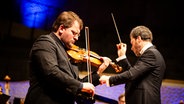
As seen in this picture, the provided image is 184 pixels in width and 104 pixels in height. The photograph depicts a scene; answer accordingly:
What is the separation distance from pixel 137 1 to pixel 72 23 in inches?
149

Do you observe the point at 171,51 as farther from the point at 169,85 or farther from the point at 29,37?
the point at 29,37

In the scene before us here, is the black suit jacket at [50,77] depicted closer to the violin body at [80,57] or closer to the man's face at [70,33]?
the man's face at [70,33]

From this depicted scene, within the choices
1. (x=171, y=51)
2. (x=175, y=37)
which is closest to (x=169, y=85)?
(x=171, y=51)

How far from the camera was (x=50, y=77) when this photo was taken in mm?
1726

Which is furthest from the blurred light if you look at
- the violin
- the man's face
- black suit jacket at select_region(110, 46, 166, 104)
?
the man's face

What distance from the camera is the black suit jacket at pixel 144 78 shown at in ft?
8.75

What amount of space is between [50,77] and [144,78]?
126 centimetres

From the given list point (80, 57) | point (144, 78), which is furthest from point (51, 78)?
point (144, 78)

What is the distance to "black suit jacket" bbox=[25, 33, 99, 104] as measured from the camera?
1.73 metres

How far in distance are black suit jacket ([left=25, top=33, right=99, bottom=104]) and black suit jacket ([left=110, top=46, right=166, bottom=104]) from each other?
883mm

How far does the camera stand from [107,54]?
16.4ft

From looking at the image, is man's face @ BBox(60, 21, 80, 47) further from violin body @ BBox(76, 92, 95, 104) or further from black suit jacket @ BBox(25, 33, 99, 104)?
violin body @ BBox(76, 92, 95, 104)

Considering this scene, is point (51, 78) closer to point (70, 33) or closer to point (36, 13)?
point (70, 33)

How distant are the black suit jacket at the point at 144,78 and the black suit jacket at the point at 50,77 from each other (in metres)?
0.88
